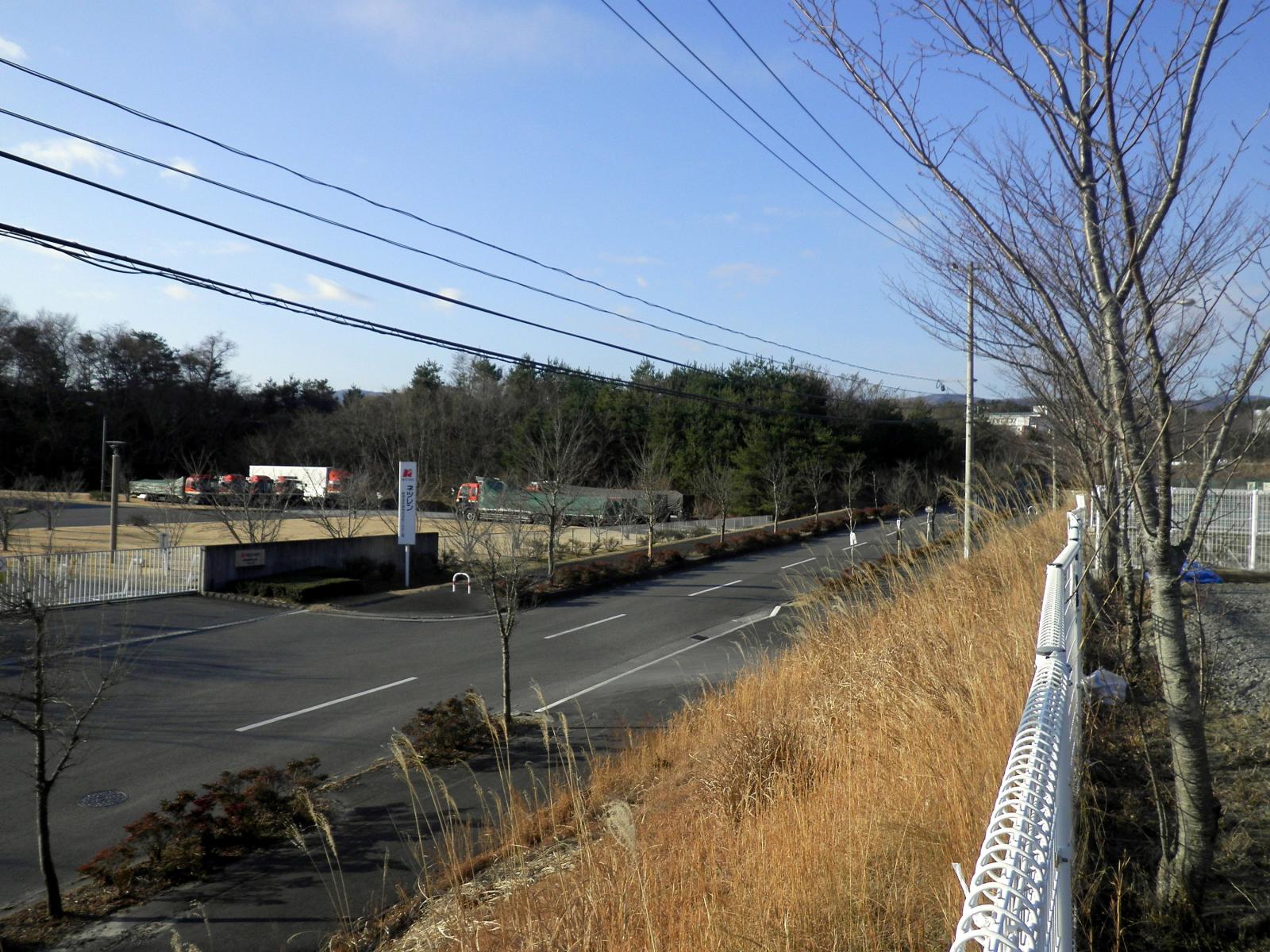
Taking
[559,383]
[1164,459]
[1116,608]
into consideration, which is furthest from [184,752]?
[559,383]

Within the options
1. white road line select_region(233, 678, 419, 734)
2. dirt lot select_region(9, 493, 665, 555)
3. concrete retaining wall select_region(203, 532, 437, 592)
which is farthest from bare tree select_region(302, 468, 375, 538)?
white road line select_region(233, 678, 419, 734)

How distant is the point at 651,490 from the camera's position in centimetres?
3055

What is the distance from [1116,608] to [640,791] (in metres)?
4.03

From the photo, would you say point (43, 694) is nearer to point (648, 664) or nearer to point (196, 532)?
point (648, 664)

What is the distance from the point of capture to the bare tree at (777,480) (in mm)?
39450

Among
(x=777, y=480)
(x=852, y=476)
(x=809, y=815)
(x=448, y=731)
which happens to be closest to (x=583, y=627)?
(x=448, y=731)

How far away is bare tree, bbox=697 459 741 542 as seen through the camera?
3689cm

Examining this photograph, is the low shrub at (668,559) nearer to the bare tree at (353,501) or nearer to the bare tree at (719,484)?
the bare tree at (719,484)

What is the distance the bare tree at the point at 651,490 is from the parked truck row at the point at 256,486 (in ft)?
36.1

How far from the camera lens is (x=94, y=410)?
5672cm

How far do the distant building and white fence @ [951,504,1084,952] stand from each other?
6.89 m

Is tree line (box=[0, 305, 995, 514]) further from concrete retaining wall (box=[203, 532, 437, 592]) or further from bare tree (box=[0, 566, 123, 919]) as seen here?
bare tree (box=[0, 566, 123, 919])

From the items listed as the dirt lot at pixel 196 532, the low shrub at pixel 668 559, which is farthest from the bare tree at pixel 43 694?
the low shrub at pixel 668 559

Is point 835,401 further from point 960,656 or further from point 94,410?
point 94,410
